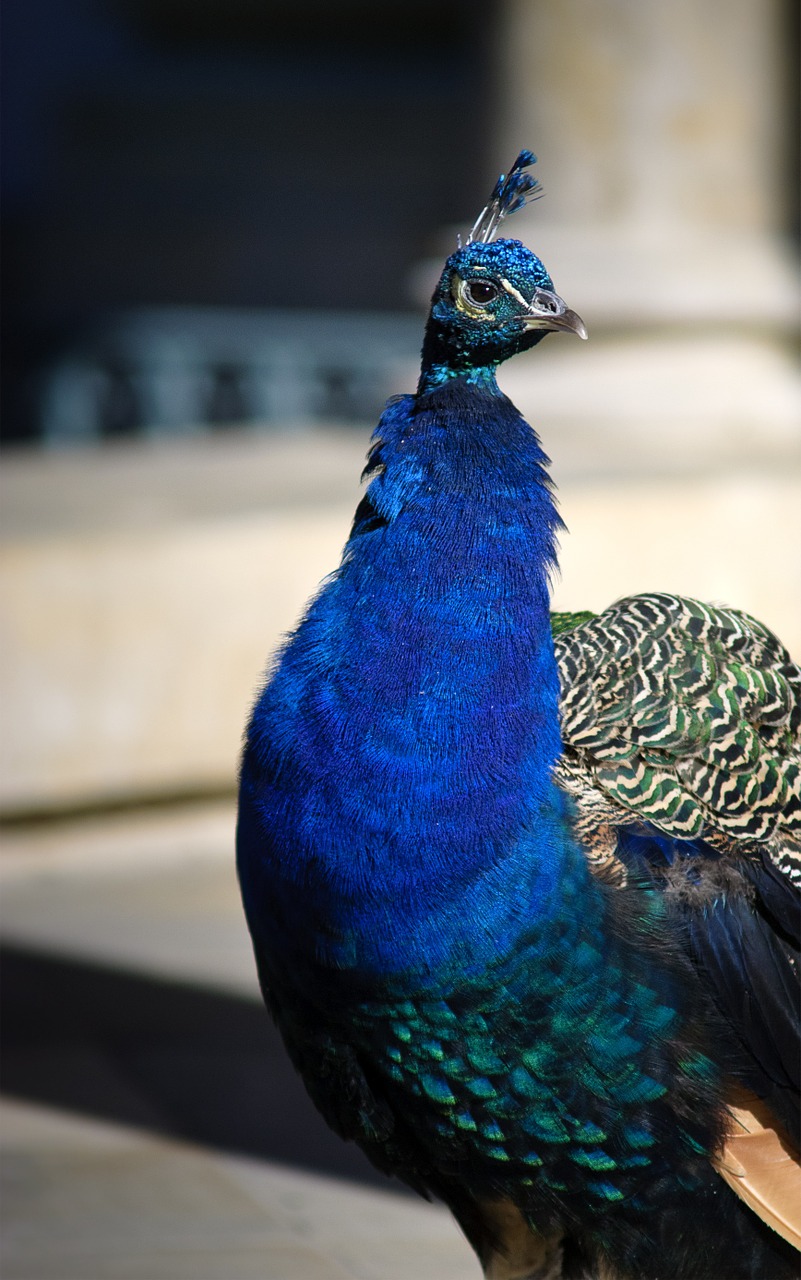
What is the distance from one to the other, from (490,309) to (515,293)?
0.04 metres

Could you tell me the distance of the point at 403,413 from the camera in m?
2.52

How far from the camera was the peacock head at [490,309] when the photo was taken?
242 centimetres

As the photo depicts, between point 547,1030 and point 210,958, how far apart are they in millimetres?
2389

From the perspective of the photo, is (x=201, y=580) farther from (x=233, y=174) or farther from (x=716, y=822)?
(x=233, y=174)

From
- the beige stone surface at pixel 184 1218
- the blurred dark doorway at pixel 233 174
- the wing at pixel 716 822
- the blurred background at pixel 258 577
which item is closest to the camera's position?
the wing at pixel 716 822

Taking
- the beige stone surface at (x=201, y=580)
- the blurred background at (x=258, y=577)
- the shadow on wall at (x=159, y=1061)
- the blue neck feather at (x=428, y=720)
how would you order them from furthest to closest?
1. the beige stone surface at (x=201, y=580)
2. the shadow on wall at (x=159, y=1061)
3. the blurred background at (x=258, y=577)
4. the blue neck feather at (x=428, y=720)

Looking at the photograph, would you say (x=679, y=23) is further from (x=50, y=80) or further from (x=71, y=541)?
(x=50, y=80)

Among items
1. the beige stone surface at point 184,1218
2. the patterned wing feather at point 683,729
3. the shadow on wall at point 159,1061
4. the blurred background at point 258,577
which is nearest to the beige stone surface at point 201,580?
the blurred background at point 258,577

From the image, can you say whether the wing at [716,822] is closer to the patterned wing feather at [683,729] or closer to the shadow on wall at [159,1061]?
the patterned wing feather at [683,729]

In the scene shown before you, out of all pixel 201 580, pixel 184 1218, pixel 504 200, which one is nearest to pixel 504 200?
pixel 504 200

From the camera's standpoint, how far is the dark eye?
2.42 meters

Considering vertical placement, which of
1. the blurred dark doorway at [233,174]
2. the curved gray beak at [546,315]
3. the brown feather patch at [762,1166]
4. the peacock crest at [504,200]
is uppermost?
the blurred dark doorway at [233,174]

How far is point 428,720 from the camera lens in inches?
93.8

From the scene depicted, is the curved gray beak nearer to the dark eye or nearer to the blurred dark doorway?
the dark eye
